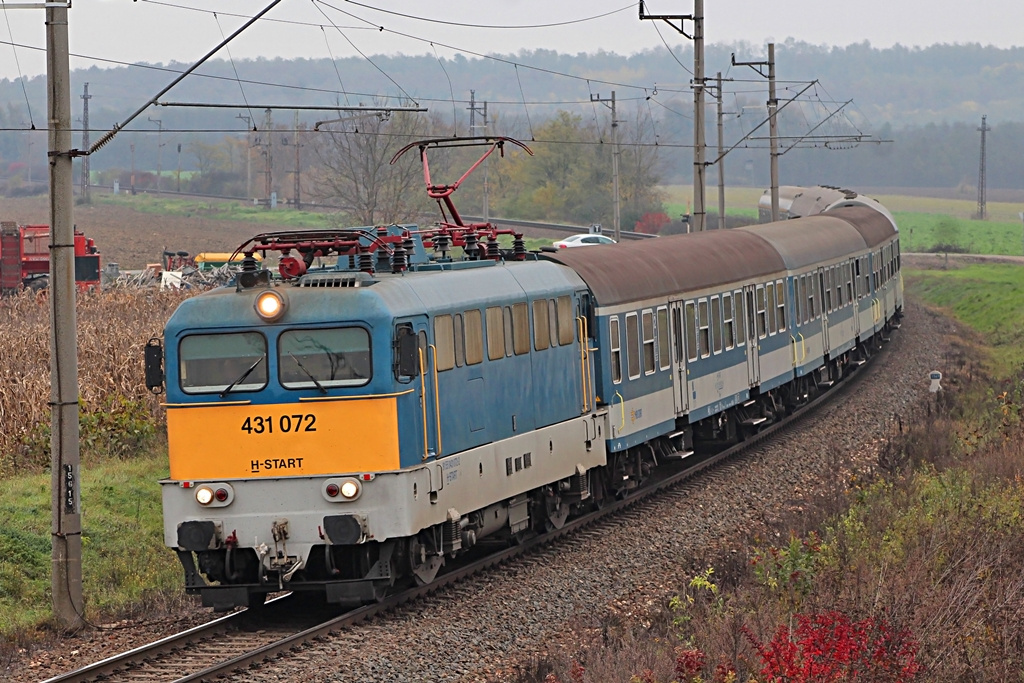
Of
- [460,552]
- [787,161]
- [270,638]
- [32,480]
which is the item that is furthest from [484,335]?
[787,161]

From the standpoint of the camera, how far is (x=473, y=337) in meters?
13.9

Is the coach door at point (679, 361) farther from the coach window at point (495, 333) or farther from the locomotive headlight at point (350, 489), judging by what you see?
the locomotive headlight at point (350, 489)

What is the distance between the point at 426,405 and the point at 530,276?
3.28 meters

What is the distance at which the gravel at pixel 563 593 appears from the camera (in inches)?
443

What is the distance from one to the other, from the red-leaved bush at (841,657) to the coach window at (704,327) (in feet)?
37.8

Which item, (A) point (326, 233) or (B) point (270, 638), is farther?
(A) point (326, 233)

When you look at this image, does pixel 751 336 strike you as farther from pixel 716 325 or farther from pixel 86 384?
pixel 86 384

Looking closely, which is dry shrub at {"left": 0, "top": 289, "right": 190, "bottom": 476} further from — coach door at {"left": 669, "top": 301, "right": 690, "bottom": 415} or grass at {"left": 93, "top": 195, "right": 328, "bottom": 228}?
grass at {"left": 93, "top": 195, "right": 328, "bottom": 228}

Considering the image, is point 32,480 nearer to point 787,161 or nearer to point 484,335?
point 484,335

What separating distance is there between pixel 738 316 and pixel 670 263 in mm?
2528

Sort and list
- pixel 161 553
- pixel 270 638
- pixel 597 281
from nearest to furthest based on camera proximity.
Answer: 1. pixel 270 638
2. pixel 161 553
3. pixel 597 281

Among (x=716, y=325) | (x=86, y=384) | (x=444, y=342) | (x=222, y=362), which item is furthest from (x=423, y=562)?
(x=86, y=384)

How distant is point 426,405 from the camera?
1276cm

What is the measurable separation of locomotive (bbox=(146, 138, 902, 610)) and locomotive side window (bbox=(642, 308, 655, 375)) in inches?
5.7
